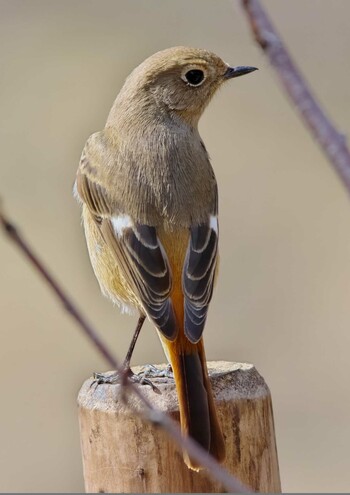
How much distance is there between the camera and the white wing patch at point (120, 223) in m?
4.80

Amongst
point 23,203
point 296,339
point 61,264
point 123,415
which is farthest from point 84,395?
point 23,203

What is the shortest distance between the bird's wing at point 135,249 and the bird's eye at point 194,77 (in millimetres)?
519

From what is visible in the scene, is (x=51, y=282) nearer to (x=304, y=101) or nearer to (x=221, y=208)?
(x=304, y=101)

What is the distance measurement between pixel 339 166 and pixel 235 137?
1083 centimetres

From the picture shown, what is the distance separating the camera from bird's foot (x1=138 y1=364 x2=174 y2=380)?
4.41 metres

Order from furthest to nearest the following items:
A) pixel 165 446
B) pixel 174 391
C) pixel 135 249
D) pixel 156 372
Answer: pixel 135 249
pixel 156 372
pixel 174 391
pixel 165 446

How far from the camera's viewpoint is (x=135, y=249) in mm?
4707

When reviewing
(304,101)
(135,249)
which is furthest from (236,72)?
(304,101)

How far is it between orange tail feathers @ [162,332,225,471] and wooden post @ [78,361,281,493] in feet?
0.22

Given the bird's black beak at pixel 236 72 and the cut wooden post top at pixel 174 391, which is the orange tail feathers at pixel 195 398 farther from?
the bird's black beak at pixel 236 72

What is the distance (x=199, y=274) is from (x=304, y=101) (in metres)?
2.68

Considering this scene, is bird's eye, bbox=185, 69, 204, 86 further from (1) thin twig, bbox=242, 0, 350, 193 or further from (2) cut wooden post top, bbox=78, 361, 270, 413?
(1) thin twig, bbox=242, 0, 350, 193

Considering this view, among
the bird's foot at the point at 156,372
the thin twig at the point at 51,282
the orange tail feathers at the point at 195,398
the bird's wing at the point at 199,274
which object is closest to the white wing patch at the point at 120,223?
the bird's wing at the point at 199,274

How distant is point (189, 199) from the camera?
4.79m
